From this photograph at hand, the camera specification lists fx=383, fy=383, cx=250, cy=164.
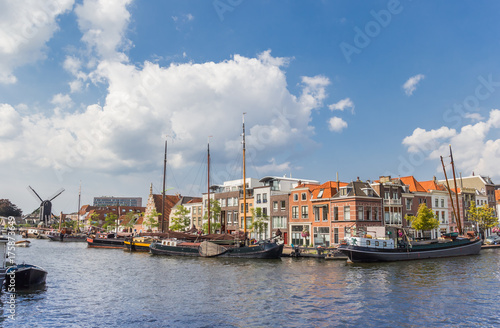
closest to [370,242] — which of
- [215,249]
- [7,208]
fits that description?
[215,249]

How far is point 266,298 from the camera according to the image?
2741 cm

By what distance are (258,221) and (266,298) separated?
46.2 m

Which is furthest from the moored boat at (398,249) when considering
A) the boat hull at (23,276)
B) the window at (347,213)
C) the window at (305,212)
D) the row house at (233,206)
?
the boat hull at (23,276)

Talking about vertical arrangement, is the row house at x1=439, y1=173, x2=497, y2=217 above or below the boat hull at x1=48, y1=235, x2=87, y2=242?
above

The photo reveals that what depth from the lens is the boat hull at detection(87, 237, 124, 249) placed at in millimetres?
85812

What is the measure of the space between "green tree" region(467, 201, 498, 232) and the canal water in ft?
146

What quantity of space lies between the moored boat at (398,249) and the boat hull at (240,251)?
33.0 ft

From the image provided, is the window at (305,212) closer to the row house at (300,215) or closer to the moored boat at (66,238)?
the row house at (300,215)

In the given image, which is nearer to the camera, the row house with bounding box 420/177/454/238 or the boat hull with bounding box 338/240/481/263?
the boat hull with bounding box 338/240/481/263

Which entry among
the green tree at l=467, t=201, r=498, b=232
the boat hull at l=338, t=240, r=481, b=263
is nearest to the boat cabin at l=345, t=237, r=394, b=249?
the boat hull at l=338, t=240, r=481, b=263

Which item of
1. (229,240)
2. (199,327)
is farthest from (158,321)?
(229,240)

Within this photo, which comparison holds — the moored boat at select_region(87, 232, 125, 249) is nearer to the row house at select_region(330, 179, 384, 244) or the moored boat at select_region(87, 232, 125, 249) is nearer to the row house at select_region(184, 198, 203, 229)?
the row house at select_region(184, 198, 203, 229)

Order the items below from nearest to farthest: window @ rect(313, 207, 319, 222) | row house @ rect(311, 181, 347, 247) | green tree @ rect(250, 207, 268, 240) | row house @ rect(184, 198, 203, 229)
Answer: row house @ rect(311, 181, 347, 247)
window @ rect(313, 207, 319, 222)
green tree @ rect(250, 207, 268, 240)
row house @ rect(184, 198, 203, 229)

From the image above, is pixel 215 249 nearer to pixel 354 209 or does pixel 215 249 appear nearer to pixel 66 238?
pixel 354 209
